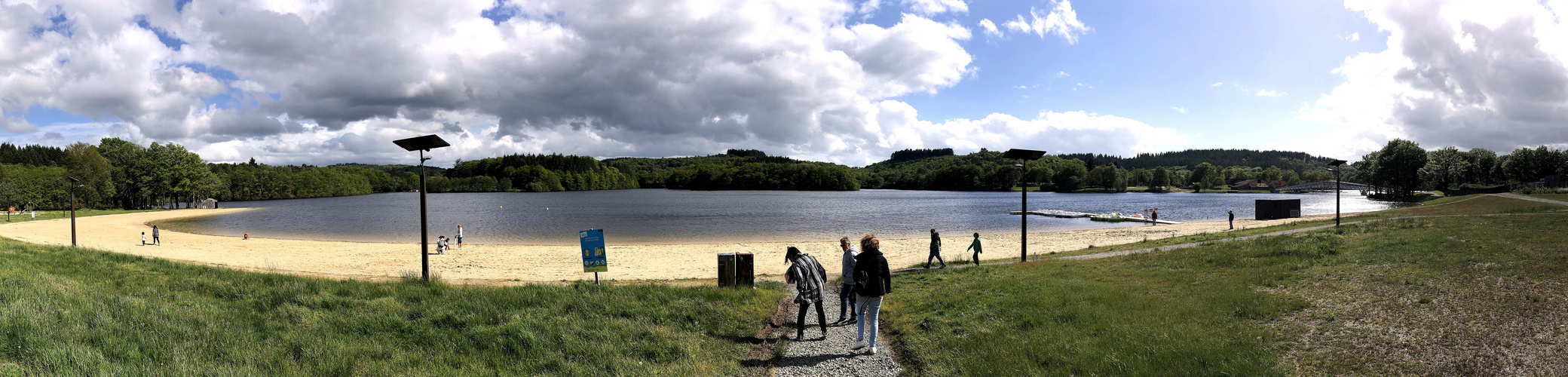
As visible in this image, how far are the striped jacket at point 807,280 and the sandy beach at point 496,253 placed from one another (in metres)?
11.2

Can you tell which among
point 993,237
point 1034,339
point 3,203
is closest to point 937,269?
point 1034,339

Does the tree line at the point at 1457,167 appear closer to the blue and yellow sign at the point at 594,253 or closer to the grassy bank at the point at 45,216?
the blue and yellow sign at the point at 594,253

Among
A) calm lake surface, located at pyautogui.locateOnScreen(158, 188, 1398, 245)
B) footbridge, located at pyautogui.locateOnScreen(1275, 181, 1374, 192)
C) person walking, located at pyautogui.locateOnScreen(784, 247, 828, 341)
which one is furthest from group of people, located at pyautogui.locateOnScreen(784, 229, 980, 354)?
footbridge, located at pyautogui.locateOnScreen(1275, 181, 1374, 192)

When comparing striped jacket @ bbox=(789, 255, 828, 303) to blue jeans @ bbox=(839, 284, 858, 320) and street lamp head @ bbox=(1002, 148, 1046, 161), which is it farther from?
street lamp head @ bbox=(1002, 148, 1046, 161)

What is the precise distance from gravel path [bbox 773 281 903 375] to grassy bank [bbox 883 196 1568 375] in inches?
15.2

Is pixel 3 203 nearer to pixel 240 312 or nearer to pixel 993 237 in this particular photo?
pixel 240 312

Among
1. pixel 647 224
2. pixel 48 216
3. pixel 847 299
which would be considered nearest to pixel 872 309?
pixel 847 299

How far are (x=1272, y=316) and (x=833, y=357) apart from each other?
605 centimetres

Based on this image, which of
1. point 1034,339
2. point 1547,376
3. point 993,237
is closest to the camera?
point 1547,376

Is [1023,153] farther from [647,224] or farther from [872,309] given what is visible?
[647,224]

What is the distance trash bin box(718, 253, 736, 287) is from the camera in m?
13.0

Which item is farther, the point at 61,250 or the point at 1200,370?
the point at 61,250

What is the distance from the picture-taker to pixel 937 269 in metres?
17.1

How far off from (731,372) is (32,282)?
11.2 m
